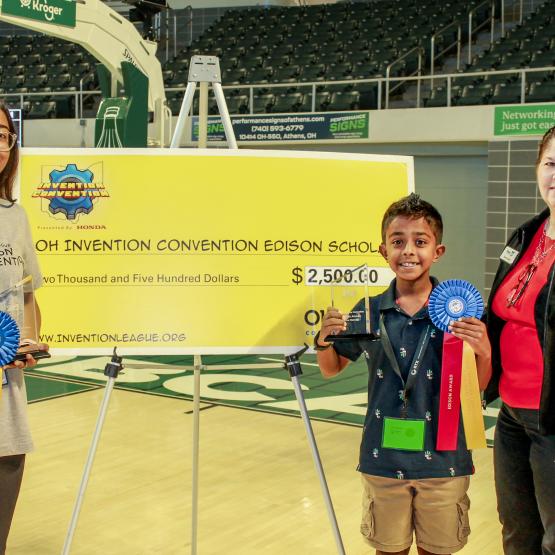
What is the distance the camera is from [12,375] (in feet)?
6.93

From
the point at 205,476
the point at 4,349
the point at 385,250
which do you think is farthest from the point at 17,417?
the point at 205,476

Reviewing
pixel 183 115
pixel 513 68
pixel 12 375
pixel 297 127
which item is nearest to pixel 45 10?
pixel 297 127

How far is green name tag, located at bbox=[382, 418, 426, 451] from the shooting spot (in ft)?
7.22

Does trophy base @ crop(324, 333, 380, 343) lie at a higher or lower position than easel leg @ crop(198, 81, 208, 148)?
lower

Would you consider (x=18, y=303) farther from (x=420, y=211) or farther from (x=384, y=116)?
(x=384, y=116)

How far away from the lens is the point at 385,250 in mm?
2318

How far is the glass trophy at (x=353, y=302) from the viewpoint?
88.5 inches

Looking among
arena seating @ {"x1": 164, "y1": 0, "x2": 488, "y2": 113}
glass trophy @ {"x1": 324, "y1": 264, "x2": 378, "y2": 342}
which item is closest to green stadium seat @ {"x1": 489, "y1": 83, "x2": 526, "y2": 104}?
arena seating @ {"x1": 164, "y1": 0, "x2": 488, "y2": 113}

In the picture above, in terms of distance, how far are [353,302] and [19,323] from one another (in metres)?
1.01

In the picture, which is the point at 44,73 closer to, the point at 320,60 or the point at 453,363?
the point at 320,60

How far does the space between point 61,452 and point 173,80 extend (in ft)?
36.7

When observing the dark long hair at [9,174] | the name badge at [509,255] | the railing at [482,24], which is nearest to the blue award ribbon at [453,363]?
the name badge at [509,255]

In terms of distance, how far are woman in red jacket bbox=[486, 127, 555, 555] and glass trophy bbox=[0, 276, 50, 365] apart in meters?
1.14

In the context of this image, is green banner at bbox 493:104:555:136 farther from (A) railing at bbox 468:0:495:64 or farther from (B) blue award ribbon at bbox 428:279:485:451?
(B) blue award ribbon at bbox 428:279:485:451
